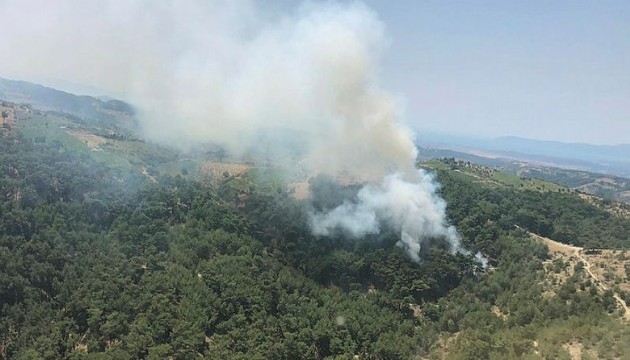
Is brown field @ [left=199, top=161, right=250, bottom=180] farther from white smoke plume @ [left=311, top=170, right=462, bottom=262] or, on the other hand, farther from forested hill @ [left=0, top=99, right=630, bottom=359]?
white smoke plume @ [left=311, top=170, right=462, bottom=262]

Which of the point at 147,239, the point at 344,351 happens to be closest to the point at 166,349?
the point at 344,351

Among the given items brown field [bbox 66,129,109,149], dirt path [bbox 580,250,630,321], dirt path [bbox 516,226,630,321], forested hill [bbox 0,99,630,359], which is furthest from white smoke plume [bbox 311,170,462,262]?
brown field [bbox 66,129,109,149]

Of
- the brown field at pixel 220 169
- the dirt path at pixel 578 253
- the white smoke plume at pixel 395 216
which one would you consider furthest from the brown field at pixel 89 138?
the dirt path at pixel 578 253

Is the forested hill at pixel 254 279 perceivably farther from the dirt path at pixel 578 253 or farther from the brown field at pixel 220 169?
the brown field at pixel 220 169

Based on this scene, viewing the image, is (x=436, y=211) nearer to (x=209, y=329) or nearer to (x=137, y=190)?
(x=209, y=329)

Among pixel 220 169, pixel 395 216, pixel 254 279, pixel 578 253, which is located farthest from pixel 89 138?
pixel 578 253
